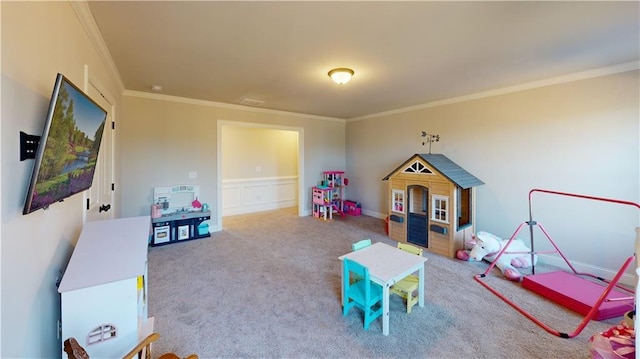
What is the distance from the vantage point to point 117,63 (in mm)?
2758

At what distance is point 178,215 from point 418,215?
12.8ft

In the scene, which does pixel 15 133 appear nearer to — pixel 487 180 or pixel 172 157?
pixel 172 157

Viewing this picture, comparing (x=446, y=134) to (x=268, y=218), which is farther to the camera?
(x=268, y=218)

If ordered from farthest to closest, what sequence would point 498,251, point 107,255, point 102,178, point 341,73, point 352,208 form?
point 352,208 → point 498,251 → point 341,73 → point 102,178 → point 107,255

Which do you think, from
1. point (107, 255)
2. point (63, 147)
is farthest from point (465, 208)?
point (63, 147)

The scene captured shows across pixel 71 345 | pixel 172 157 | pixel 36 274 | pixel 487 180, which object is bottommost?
pixel 71 345

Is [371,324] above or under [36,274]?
under

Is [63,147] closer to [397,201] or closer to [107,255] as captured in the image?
[107,255]

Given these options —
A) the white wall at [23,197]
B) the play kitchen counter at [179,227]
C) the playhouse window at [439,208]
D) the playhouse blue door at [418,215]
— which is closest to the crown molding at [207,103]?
the play kitchen counter at [179,227]

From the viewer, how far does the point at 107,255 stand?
147 cm

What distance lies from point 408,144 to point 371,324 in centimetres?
372

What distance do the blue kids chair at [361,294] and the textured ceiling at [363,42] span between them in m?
1.99

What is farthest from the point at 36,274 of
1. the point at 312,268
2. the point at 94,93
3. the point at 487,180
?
the point at 487,180

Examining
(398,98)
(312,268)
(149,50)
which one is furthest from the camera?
(398,98)
